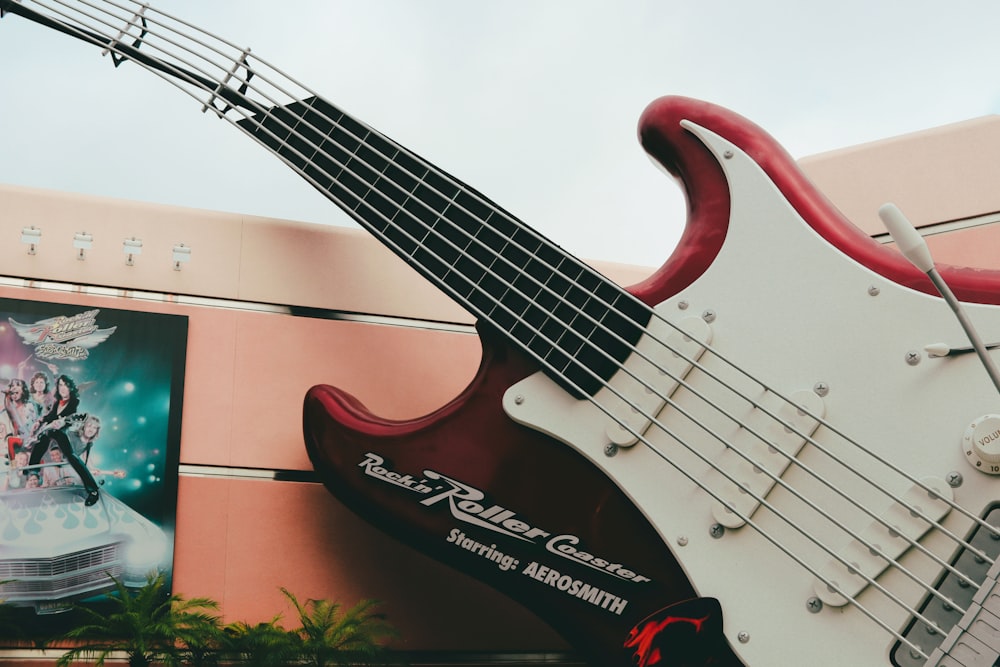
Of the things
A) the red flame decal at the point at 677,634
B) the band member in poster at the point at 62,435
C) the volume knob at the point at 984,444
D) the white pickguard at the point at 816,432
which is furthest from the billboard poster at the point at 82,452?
the volume knob at the point at 984,444

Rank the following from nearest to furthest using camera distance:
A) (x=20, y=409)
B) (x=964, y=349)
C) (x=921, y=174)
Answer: (x=964, y=349), (x=20, y=409), (x=921, y=174)

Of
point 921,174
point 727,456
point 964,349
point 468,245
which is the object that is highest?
point 921,174

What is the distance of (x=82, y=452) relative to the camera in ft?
9.05

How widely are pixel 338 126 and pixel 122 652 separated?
165 cm

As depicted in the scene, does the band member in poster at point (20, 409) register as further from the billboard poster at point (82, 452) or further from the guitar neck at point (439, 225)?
the guitar neck at point (439, 225)

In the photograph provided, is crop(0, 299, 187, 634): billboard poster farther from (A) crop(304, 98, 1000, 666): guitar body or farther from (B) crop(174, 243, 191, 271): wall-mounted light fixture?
(A) crop(304, 98, 1000, 666): guitar body

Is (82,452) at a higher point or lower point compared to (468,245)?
lower

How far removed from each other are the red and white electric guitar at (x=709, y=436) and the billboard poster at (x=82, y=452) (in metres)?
0.59

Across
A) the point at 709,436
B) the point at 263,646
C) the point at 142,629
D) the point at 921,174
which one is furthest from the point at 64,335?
the point at 921,174

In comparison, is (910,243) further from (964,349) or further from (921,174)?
(921,174)

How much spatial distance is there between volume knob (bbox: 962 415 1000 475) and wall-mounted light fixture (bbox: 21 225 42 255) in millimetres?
2638

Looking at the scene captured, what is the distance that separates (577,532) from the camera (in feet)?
7.63

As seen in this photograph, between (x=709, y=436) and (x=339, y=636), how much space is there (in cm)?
112

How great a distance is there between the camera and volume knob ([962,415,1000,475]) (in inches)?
75.5
